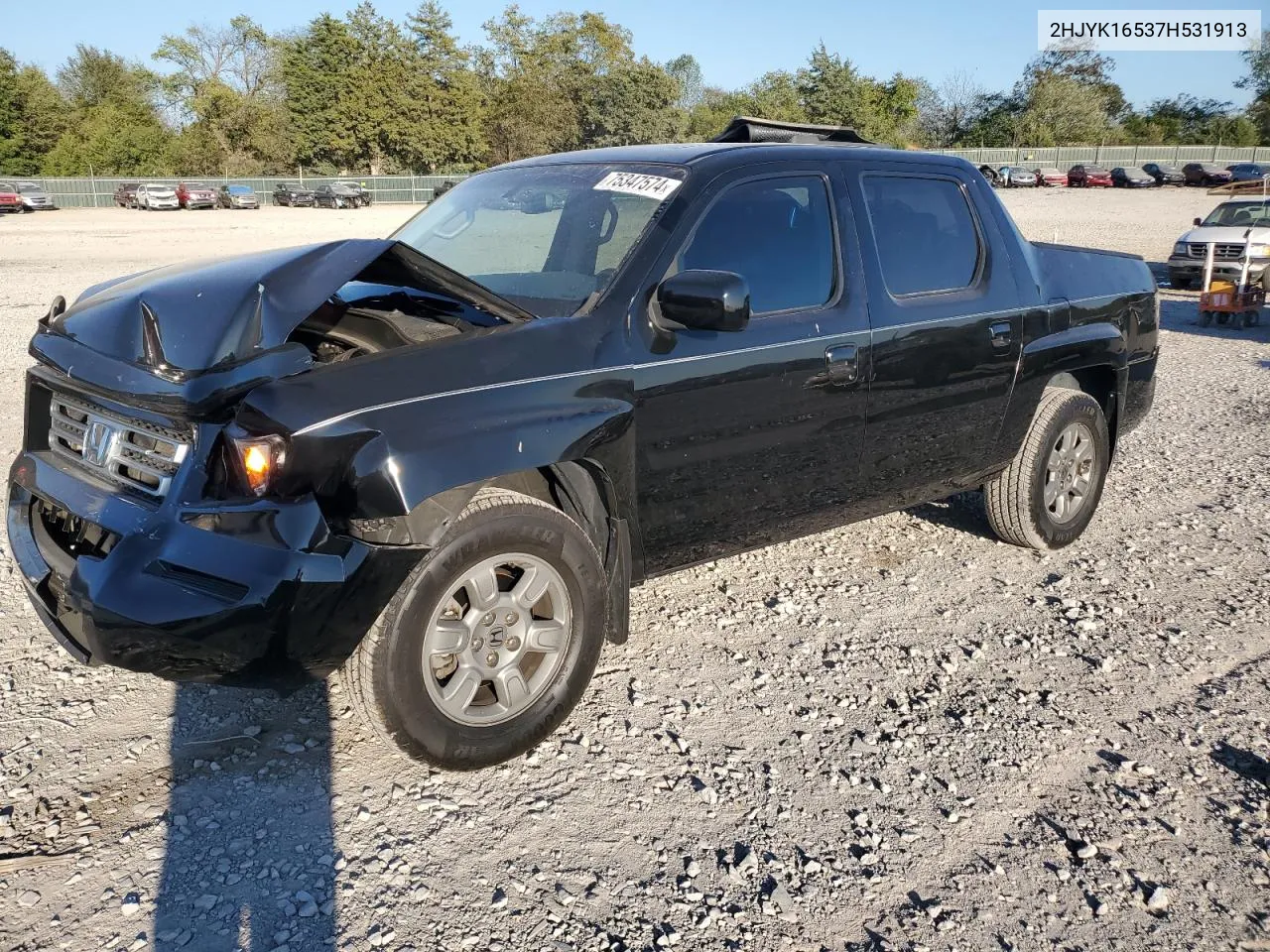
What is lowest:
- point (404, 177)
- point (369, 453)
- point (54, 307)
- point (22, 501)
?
point (22, 501)

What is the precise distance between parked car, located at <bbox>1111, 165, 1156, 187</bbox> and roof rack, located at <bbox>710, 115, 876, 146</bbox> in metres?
61.3

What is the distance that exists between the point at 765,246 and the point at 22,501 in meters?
2.69

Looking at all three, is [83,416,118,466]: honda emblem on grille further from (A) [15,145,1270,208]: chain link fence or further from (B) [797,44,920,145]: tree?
(B) [797,44,920,145]: tree

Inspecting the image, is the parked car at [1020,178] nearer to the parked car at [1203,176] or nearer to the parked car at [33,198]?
the parked car at [1203,176]

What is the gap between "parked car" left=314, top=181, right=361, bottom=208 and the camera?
172 ft

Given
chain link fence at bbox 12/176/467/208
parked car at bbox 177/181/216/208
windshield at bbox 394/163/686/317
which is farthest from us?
Result: chain link fence at bbox 12/176/467/208

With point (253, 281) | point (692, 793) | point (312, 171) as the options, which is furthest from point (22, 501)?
point (312, 171)

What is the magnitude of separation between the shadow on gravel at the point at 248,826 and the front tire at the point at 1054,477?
3.30m

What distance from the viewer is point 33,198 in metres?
49.4

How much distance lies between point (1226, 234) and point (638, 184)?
15655mm

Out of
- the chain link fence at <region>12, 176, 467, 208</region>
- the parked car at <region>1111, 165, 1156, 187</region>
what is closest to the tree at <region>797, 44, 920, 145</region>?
the parked car at <region>1111, 165, 1156, 187</region>

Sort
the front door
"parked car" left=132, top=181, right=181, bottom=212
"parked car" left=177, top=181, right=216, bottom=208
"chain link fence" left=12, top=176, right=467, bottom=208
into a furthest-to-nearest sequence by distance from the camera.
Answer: "chain link fence" left=12, top=176, right=467, bottom=208 → "parked car" left=177, top=181, right=216, bottom=208 → "parked car" left=132, top=181, right=181, bottom=212 → the front door

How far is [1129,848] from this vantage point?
2844 millimetres

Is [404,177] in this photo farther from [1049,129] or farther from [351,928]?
[351,928]
